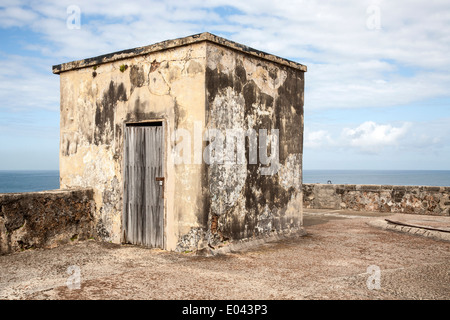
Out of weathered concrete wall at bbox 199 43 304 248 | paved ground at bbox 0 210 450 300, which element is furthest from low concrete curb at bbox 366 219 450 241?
weathered concrete wall at bbox 199 43 304 248

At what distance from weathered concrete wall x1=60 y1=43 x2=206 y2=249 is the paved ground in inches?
26.6

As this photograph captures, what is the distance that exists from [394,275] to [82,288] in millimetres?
3408

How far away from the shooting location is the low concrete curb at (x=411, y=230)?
729 centimetres

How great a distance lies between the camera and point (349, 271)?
4922mm

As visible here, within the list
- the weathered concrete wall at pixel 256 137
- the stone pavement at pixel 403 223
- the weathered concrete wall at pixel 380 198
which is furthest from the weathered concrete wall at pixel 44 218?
the weathered concrete wall at pixel 380 198

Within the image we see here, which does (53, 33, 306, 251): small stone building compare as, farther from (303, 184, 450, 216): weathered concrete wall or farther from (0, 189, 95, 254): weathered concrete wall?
(303, 184, 450, 216): weathered concrete wall

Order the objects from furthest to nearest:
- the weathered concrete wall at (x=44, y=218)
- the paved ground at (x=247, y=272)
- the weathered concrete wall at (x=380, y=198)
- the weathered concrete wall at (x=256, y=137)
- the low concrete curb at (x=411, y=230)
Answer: the weathered concrete wall at (x=380, y=198) → the low concrete curb at (x=411, y=230) → the weathered concrete wall at (x=256, y=137) → the weathered concrete wall at (x=44, y=218) → the paved ground at (x=247, y=272)

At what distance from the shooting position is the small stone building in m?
5.86

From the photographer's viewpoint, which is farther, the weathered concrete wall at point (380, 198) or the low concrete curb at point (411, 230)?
the weathered concrete wall at point (380, 198)

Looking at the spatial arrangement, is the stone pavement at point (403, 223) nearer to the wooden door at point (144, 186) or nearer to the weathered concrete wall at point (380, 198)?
the weathered concrete wall at point (380, 198)

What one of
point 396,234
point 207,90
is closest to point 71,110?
point 207,90

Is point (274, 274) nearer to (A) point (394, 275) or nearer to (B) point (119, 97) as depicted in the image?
(A) point (394, 275)

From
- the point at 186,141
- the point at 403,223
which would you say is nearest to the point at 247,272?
the point at 186,141

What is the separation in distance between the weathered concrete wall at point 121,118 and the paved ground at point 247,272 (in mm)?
676
